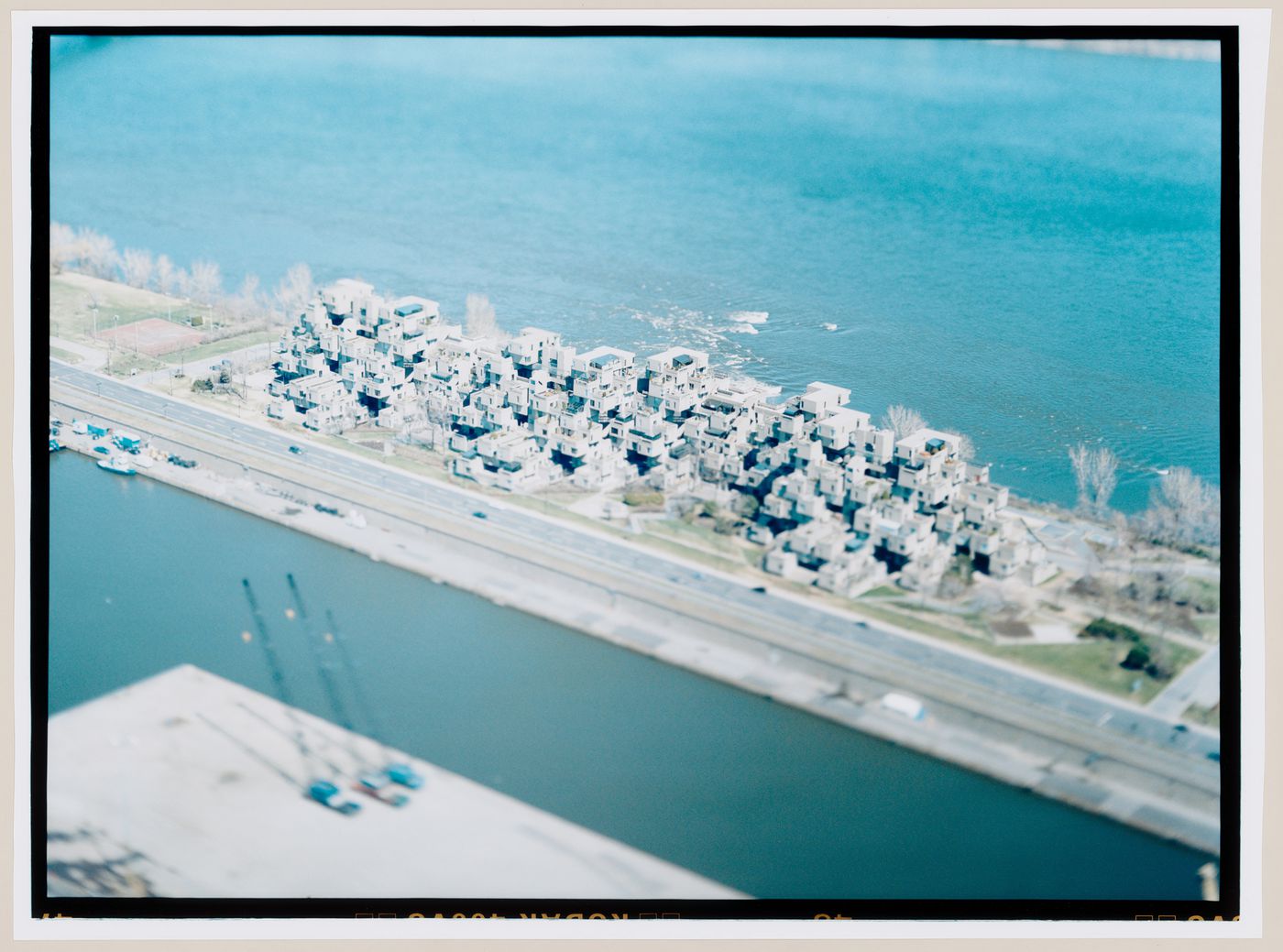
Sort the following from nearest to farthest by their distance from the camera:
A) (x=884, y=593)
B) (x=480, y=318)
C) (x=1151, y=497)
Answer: (x=884, y=593), (x=1151, y=497), (x=480, y=318)

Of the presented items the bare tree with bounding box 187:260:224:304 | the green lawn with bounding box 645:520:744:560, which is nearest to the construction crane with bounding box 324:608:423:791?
the green lawn with bounding box 645:520:744:560

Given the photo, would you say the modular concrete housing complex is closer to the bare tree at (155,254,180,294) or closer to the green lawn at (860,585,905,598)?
the green lawn at (860,585,905,598)

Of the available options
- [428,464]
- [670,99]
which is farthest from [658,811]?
[670,99]

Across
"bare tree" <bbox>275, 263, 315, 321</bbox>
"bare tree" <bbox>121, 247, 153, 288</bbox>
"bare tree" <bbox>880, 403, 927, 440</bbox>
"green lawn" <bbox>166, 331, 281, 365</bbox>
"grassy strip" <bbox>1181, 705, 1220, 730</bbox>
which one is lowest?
"grassy strip" <bbox>1181, 705, 1220, 730</bbox>

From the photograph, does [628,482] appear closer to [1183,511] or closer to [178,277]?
[1183,511]

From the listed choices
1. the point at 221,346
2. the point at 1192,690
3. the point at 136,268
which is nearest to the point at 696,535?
the point at 1192,690
